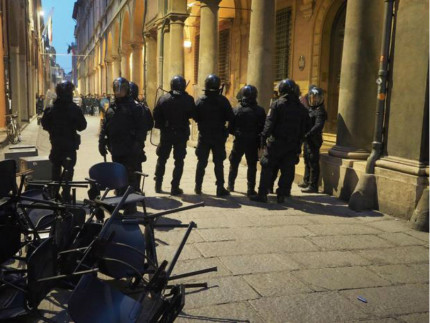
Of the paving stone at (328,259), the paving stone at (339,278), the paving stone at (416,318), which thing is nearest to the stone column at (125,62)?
the paving stone at (328,259)

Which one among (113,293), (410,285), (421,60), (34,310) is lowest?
(410,285)

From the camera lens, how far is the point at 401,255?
468cm

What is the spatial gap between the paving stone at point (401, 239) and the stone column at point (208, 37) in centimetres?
740

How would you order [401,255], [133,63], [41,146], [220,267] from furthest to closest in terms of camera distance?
[133,63], [41,146], [401,255], [220,267]

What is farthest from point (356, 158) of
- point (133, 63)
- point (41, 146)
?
point (133, 63)

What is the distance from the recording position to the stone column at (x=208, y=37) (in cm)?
1169

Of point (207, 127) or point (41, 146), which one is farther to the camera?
point (41, 146)

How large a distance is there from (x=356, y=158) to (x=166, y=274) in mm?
5157

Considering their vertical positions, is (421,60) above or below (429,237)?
above

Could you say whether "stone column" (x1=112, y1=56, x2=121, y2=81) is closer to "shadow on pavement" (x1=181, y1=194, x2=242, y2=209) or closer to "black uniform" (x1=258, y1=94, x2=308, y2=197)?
"shadow on pavement" (x1=181, y1=194, x2=242, y2=209)

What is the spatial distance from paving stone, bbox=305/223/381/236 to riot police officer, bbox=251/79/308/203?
123 centimetres

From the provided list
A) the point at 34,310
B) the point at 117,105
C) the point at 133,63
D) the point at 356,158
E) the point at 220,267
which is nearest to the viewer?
the point at 34,310

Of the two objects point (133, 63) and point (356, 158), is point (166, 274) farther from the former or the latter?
point (133, 63)

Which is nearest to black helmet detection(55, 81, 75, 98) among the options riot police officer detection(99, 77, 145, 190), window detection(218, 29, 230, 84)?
riot police officer detection(99, 77, 145, 190)
